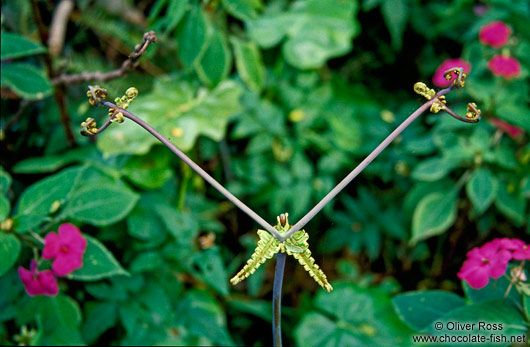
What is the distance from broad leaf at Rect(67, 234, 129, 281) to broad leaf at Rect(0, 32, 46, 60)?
18.7 inches

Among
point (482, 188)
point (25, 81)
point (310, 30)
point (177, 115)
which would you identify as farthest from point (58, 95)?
point (482, 188)

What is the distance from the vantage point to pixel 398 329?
1.24 metres

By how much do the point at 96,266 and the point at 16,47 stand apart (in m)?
0.56

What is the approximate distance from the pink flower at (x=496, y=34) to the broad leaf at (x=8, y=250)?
1.32 m

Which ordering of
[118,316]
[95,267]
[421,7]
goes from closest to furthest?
[95,267] → [118,316] → [421,7]

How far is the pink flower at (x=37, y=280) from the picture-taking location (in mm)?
Result: 881

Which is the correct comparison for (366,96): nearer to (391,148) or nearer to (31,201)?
(391,148)

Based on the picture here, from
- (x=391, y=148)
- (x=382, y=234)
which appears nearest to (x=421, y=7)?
(x=391, y=148)

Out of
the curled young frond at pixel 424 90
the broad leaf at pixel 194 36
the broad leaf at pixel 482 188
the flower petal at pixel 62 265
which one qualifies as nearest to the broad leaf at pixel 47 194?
the flower petal at pixel 62 265

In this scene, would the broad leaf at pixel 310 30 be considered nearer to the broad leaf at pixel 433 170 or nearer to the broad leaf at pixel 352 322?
the broad leaf at pixel 433 170

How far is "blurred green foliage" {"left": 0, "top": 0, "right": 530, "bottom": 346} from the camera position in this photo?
1035 mm

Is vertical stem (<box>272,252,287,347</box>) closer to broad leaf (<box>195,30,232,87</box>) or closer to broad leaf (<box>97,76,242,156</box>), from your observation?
broad leaf (<box>97,76,242,156</box>)

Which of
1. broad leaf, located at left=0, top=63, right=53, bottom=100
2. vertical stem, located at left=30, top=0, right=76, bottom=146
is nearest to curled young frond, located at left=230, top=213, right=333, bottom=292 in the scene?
broad leaf, located at left=0, top=63, right=53, bottom=100

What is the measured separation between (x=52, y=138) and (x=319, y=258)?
0.92m
